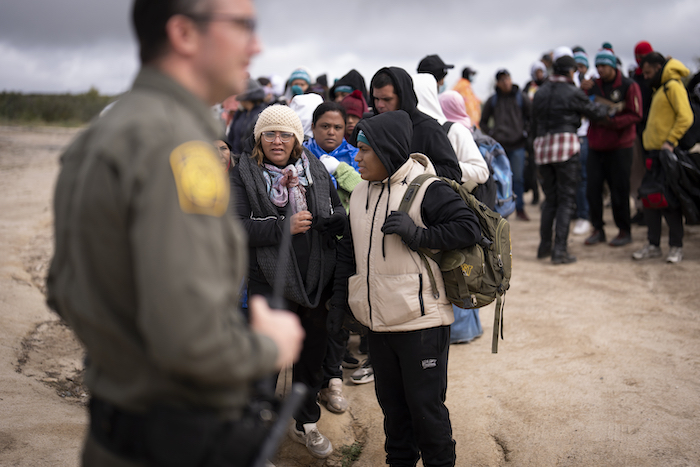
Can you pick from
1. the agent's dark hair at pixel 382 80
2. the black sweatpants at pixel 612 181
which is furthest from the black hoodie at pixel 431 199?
the black sweatpants at pixel 612 181

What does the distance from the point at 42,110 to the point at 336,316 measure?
3994 centimetres

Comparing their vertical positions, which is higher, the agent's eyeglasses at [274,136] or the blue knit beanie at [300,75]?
the blue knit beanie at [300,75]

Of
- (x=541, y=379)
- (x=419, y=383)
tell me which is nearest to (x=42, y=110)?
(x=541, y=379)

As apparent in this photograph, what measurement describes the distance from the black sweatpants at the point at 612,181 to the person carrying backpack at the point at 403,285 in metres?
5.69

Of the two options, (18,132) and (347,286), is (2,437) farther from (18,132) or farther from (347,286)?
(18,132)

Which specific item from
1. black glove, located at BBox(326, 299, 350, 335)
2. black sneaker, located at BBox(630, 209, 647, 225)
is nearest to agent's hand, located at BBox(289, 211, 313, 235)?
black glove, located at BBox(326, 299, 350, 335)

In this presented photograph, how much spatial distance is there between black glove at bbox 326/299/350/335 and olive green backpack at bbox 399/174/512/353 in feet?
1.76

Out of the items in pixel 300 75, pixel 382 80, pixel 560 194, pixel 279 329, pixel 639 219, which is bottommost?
pixel 639 219

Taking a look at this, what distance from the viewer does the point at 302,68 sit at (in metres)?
7.47

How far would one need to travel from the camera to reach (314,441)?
12.2 ft

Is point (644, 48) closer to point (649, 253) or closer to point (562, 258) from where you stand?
point (649, 253)

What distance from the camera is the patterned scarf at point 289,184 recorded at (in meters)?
3.43

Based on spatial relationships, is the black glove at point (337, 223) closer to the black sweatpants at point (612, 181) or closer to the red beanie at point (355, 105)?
the red beanie at point (355, 105)

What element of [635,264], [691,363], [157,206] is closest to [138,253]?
[157,206]
